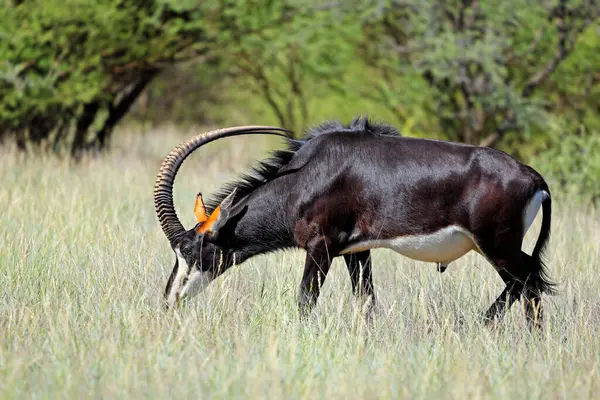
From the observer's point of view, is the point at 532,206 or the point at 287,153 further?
the point at 287,153

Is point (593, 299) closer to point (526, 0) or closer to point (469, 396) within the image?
point (469, 396)

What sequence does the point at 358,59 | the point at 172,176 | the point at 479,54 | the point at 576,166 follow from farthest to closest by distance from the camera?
the point at 358,59 < the point at 479,54 < the point at 576,166 < the point at 172,176

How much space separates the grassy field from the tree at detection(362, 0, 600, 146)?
21.8 ft

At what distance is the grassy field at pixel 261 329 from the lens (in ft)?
15.0

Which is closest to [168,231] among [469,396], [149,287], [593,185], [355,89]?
[149,287]

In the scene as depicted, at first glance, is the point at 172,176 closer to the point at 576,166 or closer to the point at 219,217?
the point at 219,217

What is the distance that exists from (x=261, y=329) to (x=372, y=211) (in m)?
1.07

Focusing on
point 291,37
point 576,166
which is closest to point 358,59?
point 291,37

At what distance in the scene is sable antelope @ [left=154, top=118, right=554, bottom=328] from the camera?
20.0 ft

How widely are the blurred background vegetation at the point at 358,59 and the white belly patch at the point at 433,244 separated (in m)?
6.72

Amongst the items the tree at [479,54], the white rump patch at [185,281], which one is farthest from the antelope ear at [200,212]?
the tree at [479,54]

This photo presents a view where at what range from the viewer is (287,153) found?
6.50 m

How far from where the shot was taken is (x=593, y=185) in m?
12.8

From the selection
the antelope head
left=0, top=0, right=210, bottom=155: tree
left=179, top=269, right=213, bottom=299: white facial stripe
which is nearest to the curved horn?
the antelope head
